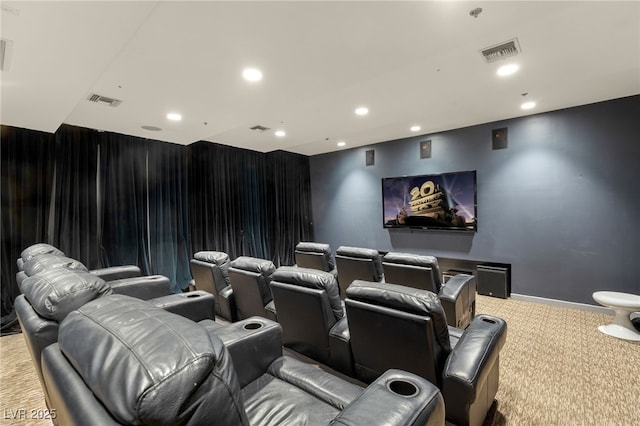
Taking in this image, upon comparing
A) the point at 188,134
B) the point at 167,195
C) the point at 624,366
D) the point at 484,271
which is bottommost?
the point at 624,366

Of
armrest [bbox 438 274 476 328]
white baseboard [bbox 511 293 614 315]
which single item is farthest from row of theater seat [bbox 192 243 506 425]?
white baseboard [bbox 511 293 614 315]

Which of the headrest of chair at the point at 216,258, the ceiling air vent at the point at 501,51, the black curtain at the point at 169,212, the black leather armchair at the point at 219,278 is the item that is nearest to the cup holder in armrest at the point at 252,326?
the black leather armchair at the point at 219,278

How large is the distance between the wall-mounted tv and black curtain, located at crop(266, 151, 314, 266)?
6.93 ft

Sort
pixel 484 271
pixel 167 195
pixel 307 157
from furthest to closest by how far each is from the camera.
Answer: pixel 307 157 < pixel 167 195 < pixel 484 271

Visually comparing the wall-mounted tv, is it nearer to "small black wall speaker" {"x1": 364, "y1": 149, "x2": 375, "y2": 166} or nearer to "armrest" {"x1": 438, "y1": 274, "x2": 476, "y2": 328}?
"small black wall speaker" {"x1": 364, "y1": 149, "x2": 375, "y2": 166}

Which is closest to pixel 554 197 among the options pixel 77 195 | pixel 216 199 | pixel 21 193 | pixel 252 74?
pixel 252 74

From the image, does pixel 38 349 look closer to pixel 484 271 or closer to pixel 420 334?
pixel 420 334

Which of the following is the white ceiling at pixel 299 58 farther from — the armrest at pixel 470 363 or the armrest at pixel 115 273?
the armrest at pixel 470 363

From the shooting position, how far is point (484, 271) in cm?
434

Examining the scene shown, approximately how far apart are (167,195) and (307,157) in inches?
134

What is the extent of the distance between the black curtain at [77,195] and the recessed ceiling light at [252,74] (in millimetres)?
3009

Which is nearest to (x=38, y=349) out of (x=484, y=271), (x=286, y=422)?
(x=286, y=422)

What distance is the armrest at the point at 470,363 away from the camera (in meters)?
1.34

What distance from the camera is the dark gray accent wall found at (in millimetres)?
3521
